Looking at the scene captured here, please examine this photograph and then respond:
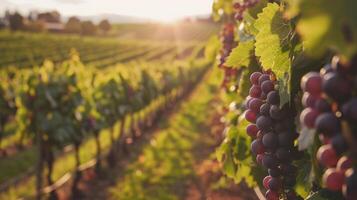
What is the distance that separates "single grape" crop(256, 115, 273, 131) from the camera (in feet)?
8.10

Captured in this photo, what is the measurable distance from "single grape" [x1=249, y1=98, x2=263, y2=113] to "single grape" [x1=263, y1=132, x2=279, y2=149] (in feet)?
0.51

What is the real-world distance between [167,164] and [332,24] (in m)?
14.3

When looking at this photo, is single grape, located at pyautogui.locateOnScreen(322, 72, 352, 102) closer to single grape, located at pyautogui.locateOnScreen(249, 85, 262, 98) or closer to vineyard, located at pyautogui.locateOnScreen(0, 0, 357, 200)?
vineyard, located at pyautogui.locateOnScreen(0, 0, 357, 200)

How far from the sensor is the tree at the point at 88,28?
112 metres

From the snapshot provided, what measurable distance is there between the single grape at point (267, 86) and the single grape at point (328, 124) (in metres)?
0.99

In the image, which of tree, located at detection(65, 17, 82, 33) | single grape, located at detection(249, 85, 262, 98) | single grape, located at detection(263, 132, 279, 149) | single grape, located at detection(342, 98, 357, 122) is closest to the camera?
single grape, located at detection(342, 98, 357, 122)

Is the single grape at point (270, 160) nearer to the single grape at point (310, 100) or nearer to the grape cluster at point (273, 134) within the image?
the grape cluster at point (273, 134)

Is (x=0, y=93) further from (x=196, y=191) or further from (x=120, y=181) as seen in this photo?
(x=196, y=191)

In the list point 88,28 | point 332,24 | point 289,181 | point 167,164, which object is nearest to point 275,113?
point 289,181

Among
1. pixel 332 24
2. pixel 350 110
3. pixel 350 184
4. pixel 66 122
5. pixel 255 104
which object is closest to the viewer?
pixel 332 24

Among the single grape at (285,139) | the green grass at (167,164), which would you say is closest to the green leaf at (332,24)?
the single grape at (285,139)

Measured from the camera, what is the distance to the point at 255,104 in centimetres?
256

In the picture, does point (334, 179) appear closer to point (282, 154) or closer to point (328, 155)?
point (328, 155)

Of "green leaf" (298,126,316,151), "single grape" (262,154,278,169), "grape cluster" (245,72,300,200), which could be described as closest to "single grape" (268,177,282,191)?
"grape cluster" (245,72,300,200)
